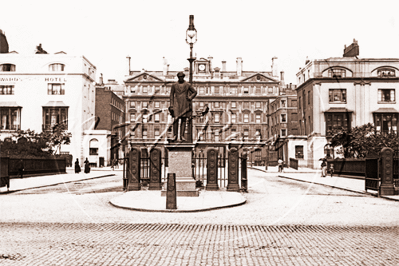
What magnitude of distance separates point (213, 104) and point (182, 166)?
84.2m

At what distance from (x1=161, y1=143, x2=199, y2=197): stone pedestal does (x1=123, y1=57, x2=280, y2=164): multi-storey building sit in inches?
3212

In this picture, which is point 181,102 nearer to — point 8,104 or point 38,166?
point 38,166

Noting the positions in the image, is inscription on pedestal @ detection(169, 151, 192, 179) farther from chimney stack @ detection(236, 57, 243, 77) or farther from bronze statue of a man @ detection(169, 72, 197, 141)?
chimney stack @ detection(236, 57, 243, 77)

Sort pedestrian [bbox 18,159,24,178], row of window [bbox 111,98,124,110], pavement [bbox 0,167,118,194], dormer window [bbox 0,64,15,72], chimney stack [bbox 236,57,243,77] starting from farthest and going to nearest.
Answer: chimney stack [bbox 236,57,243,77]
row of window [bbox 111,98,124,110]
dormer window [bbox 0,64,15,72]
pedestrian [bbox 18,159,24,178]
pavement [bbox 0,167,118,194]

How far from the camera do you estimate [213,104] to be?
326 ft

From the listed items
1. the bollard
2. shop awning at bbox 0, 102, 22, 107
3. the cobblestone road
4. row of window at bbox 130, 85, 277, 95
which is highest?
row of window at bbox 130, 85, 277, 95

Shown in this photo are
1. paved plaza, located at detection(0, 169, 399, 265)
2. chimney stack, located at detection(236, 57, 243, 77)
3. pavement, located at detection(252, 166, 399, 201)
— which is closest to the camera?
paved plaza, located at detection(0, 169, 399, 265)

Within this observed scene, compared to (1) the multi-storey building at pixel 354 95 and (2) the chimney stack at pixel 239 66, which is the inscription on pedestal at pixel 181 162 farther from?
(2) the chimney stack at pixel 239 66

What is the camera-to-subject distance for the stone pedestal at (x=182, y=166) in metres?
15.7

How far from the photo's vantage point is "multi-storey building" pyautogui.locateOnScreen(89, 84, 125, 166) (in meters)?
65.8

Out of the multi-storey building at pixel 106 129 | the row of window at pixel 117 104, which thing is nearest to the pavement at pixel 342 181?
the multi-storey building at pixel 106 129

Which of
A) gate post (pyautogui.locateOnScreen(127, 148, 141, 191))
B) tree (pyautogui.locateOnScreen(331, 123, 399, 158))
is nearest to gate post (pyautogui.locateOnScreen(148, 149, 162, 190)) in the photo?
gate post (pyautogui.locateOnScreen(127, 148, 141, 191))

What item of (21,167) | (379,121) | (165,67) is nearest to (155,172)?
(21,167)

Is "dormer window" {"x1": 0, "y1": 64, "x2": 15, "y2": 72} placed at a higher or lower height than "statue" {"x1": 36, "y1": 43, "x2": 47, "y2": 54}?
lower
